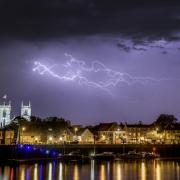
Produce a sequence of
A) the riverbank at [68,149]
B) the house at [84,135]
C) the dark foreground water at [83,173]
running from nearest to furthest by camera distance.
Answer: the dark foreground water at [83,173] < the riverbank at [68,149] < the house at [84,135]

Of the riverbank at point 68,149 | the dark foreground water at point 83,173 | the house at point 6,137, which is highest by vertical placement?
the house at point 6,137

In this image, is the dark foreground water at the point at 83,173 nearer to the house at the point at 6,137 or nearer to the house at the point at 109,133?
the house at the point at 6,137

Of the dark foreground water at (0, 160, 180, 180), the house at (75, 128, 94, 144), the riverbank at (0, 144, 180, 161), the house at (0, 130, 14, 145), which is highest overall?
the house at (75, 128, 94, 144)

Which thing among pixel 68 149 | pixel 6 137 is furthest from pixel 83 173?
pixel 6 137

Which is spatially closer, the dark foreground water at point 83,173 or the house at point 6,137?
the dark foreground water at point 83,173

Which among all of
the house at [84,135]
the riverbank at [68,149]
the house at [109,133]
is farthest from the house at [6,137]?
the house at [109,133]

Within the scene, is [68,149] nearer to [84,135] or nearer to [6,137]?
[6,137]

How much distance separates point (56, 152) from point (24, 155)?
579 inches

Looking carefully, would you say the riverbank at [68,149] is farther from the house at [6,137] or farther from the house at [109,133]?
the house at [109,133]

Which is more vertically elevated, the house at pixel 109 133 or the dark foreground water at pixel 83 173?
the house at pixel 109 133

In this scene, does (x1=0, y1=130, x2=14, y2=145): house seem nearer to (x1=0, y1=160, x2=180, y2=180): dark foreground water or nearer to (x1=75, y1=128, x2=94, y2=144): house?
(x1=0, y1=160, x2=180, y2=180): dark foreground water

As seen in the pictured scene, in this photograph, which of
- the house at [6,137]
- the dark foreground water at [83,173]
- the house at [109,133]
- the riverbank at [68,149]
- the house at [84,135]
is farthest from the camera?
the house at [109,133]

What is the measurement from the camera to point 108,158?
135750 mm

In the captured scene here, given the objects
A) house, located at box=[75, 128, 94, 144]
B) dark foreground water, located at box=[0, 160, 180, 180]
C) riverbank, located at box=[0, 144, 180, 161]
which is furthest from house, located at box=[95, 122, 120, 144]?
dark foreground water, located at box=[0, 160, 180, 180]
